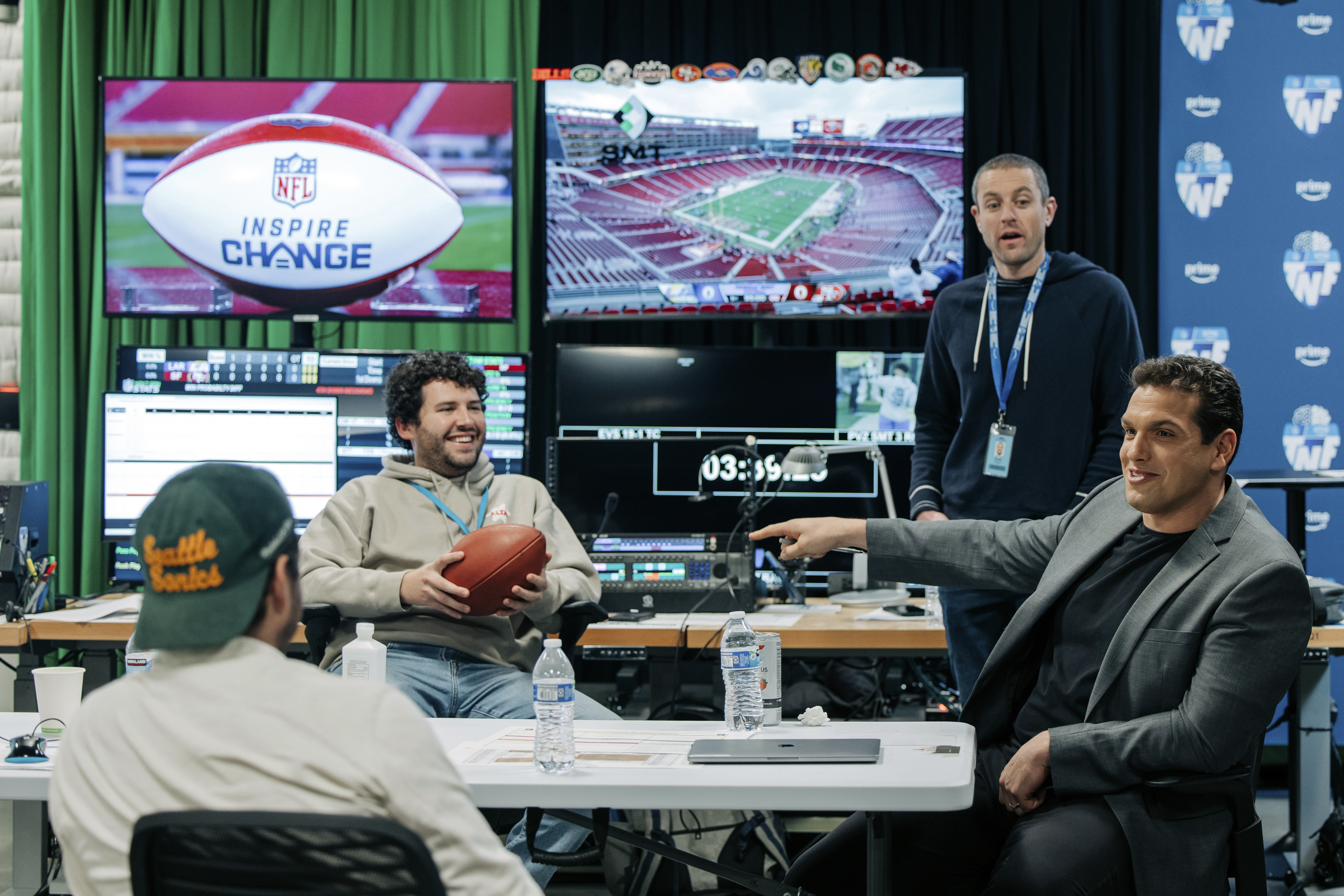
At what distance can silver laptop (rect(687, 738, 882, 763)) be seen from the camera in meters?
1.76

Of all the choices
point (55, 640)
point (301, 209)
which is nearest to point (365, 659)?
point (55, 640)

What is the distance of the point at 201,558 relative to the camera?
3.60 ft

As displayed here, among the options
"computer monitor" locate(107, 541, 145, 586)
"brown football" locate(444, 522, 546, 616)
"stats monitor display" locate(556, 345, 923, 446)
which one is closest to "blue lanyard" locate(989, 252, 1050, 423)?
"brown football" locate(444, 522, 546, 616)

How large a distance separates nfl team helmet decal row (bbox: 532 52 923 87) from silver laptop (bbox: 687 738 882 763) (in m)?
3.21

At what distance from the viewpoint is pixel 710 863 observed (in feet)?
6.34

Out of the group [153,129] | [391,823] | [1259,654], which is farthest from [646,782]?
[153,129]

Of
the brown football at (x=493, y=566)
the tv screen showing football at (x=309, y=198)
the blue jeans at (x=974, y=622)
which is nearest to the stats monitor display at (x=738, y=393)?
the tv screen showing football at (x=309, y=198)

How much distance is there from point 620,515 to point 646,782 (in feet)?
8.08

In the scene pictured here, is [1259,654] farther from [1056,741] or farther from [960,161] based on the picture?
[960,161]

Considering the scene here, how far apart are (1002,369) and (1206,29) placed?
272 centimetres

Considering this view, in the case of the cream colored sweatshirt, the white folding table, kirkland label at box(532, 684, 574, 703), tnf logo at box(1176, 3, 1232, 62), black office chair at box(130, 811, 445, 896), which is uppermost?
tnf logo at box(1176, 3, 1232, 62)

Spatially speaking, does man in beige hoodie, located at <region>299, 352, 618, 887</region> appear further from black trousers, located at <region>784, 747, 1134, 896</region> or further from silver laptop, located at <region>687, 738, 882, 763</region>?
→ silver laptop, located at <region>687, 738, 882, 763</region>

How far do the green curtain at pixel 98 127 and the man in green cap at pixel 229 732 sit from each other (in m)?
3.77

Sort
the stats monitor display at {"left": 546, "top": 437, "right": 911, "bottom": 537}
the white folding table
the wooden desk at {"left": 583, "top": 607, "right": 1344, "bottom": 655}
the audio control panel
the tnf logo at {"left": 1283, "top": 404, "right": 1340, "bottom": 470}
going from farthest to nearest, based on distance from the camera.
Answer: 1. the tnf logo at {"left": 1283, "top": 404, "right": 1340, "bottom": 470}
2. the stats monitor display at {"left": 546, "top": 437, "right": 911, "bottom": 537}
3. the audio control panel
4. the wooden desk at {"left": 583, "top": 607, "right": 1344, "bottom": 655}
5. the white folding table
